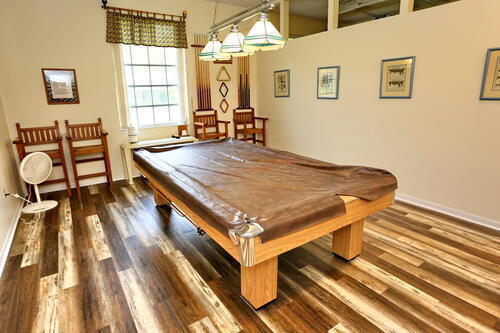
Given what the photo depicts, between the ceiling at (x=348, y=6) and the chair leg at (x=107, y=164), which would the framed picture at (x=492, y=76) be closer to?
the ceiling at (x=348, y=6)

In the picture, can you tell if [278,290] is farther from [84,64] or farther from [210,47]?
[84,64]

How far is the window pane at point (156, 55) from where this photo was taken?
4.86m

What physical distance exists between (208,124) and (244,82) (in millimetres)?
1195

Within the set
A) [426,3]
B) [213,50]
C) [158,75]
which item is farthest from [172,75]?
[426,3]

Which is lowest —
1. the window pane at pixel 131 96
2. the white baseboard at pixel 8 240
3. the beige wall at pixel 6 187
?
the white baseboard at pixel 8 240

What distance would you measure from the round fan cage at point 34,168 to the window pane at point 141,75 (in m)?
1.99

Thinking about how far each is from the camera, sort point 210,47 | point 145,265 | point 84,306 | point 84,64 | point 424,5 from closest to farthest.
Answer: point 84,306 → point 145,265 → point 210,47 → point 84,64 → point 424,5

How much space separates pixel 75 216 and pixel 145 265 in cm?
158

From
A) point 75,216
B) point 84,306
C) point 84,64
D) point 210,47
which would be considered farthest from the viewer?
point 84,64

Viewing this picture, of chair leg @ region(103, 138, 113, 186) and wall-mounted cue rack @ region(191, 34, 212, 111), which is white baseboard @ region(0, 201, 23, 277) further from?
wall-mounted cue rack @ region(191, 34, 212, 111)

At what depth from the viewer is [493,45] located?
107 inches

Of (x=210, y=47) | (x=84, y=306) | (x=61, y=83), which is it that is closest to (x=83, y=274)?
(x=84, y=306)

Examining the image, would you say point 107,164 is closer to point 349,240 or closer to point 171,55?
point 171,55

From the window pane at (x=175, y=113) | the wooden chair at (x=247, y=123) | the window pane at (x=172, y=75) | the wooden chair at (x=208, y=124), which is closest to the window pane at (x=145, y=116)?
the window pane at (x=175, y=113)
